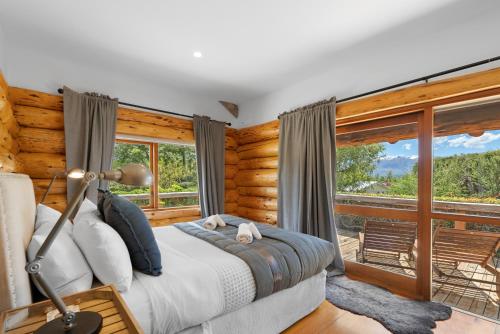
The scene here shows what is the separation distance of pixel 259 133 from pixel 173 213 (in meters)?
1.89

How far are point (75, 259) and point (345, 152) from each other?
2.92 m

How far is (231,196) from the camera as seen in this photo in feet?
14.5

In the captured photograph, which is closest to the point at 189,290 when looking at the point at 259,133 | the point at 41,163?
the point at 41,163

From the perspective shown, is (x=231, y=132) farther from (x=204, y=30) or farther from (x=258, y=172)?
(x=204, y=30)

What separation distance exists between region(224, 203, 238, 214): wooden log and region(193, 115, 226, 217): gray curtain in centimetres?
41

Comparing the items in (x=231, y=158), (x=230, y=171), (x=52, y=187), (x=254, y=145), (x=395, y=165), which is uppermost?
(x=254, y=145)

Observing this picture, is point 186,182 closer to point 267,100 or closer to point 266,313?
point 267,100

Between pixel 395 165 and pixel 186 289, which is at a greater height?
pixel 395 165

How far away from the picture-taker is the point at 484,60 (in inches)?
77.4

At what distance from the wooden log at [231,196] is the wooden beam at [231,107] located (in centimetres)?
140

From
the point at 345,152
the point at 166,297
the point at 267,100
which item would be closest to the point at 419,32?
the point at 345,152

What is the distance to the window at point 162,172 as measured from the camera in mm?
3379

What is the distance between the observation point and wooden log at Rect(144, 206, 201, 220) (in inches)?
136

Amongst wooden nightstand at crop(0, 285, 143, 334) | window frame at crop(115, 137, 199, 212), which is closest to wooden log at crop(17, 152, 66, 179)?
window frame at crop(115, 137, 199, 212)
